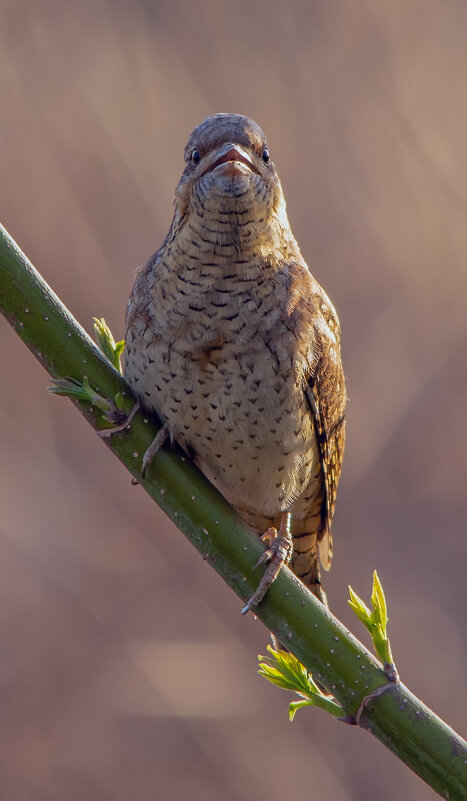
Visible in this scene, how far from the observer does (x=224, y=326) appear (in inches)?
61.2

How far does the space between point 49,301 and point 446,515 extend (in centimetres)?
284

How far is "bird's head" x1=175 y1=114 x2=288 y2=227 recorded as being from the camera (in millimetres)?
1505

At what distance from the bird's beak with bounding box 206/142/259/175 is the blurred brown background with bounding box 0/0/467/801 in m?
1.75

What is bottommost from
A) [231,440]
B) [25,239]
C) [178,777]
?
[178,777]

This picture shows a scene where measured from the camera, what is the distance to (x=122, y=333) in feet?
11.1

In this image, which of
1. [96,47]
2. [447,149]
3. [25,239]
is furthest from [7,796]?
[447,149]

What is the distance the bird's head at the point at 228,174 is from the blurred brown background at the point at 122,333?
1.67 m

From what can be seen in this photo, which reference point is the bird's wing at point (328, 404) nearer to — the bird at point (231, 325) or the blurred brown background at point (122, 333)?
the bird at point (231, 325)

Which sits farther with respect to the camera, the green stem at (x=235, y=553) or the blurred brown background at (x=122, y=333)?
the blurred brown background at (x=122, y=333)

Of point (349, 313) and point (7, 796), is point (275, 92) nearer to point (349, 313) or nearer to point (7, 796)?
point (349, 313)

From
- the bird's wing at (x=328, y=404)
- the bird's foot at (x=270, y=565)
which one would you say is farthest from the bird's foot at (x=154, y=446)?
the bird's wing at (x=328, y=404)

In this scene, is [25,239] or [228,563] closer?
[228,563]

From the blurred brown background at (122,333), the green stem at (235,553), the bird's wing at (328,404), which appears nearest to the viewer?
the green stem at (235,553)

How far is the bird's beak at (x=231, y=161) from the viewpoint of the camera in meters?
1.49
